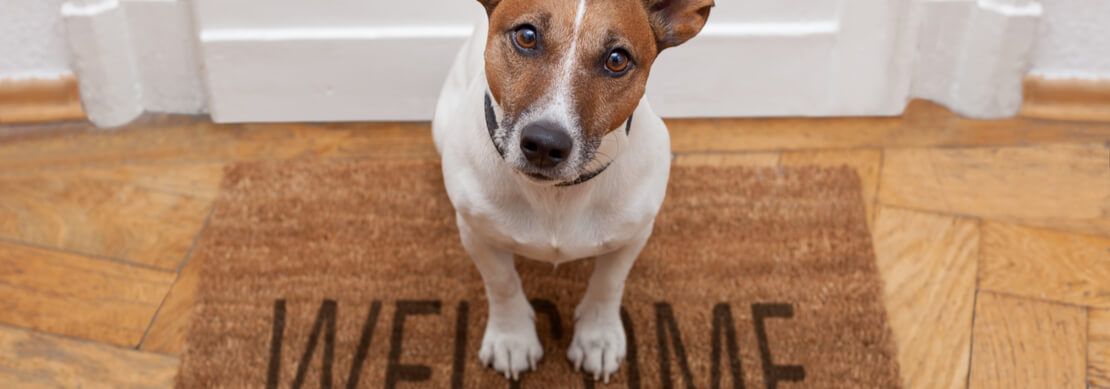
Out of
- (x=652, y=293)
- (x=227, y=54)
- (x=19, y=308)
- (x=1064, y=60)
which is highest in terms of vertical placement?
(x=1064, y=60)

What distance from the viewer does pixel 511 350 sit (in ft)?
5.81

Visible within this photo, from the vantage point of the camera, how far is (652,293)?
1924 mm

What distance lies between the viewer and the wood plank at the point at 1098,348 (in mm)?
1795

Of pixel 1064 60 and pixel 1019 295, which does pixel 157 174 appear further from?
pixel 1064 60

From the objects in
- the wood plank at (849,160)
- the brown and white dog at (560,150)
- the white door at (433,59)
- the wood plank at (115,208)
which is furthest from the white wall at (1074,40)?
the wood plank at (115,208)

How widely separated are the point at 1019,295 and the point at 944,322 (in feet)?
0.57

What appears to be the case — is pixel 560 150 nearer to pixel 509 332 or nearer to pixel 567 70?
pixel 567 70

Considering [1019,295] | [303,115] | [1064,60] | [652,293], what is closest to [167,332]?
[303,115]

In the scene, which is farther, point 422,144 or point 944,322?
point 422,144

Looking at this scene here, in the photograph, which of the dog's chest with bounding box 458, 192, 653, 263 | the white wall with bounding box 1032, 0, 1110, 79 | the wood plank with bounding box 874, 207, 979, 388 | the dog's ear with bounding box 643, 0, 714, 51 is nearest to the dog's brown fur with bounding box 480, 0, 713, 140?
the dog's ear with bounding box 643, 0, 714, 51

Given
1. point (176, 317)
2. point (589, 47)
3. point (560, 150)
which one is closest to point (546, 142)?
point (560, 150)

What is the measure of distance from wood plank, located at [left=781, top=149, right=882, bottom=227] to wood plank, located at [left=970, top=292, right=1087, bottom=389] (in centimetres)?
37

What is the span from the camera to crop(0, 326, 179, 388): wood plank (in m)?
1.77

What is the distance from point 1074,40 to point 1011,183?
369 millimetres
